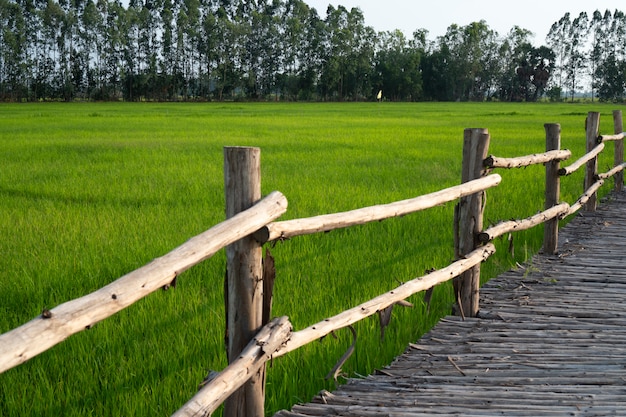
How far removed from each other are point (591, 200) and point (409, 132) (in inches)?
529

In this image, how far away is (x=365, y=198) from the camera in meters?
8.47

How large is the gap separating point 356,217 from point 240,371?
112cm

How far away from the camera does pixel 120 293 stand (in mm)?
1915

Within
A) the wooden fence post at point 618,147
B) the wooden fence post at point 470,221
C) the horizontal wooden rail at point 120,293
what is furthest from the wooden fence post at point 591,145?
the horizontal wooden rail at point 120,293

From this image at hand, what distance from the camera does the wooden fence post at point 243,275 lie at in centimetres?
248

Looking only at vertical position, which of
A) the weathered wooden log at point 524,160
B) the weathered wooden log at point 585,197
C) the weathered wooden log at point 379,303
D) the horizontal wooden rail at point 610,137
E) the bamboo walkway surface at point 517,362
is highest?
the horizontal wooden rail at point 610,137

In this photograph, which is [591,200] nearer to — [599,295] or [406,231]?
[406,231]

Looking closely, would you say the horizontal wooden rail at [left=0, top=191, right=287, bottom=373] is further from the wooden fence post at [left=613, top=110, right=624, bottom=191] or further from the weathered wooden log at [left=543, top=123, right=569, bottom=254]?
the wooden fence post at [left=613, top=110, right=624, bottom=191]

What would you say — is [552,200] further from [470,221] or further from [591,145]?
[591,145]

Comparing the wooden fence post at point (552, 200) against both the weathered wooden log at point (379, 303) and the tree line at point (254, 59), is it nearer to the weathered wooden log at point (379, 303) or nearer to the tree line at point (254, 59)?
the weathered wooden log at point (379, 303)

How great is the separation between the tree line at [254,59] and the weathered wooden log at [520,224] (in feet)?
220

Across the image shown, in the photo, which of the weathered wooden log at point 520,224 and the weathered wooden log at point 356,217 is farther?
the weathered wooden log at point 520,224

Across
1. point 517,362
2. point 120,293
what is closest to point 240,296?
point 120,293

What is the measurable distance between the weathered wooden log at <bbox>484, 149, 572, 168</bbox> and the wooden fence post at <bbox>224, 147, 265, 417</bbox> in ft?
7.97
